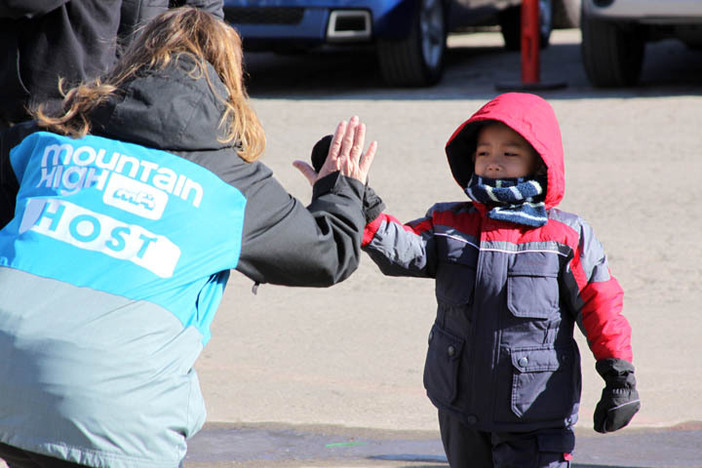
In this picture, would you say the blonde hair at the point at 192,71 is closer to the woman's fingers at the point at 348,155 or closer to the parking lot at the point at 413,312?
the woman's fingers at the point at 348,155

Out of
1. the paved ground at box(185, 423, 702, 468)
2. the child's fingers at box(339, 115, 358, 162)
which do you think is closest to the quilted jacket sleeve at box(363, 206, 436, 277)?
the child's fingers at box(339, 115, 358, 162)

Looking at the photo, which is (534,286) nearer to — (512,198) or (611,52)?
(512,198)

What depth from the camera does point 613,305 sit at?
9.69ft

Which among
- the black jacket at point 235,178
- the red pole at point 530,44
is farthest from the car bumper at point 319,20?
the black jacket at point 235,178

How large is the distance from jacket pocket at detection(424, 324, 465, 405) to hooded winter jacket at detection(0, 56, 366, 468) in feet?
1.98

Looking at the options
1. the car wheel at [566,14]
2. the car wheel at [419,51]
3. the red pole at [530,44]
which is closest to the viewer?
the car wheel at [419,51]

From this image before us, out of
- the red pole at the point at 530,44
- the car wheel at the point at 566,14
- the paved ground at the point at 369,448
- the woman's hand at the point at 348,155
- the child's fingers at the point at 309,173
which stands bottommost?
the car wheel at the point at 566,14

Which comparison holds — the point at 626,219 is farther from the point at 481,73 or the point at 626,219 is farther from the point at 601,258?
the point at 481,73

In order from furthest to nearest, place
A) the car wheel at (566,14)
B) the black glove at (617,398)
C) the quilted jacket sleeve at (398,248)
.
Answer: the car wheel at (566,14) → the quilted jacket sleeve at (398,248) → the black glove at (617,398)

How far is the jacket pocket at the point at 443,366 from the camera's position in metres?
3.00

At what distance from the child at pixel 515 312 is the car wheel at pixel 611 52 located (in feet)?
20.9

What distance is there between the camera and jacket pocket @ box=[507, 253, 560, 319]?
2.95m

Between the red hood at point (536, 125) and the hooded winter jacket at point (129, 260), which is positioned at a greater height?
the hooded winter jacket at point (129, 260)

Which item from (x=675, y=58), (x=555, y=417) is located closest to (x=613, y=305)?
(x=555, y=417)
